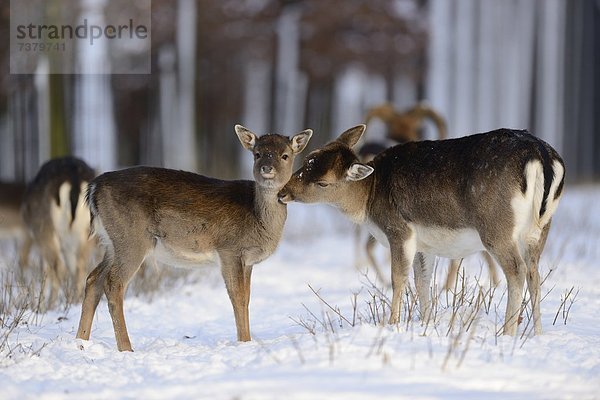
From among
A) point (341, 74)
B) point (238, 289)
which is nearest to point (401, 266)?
point (238, 289)

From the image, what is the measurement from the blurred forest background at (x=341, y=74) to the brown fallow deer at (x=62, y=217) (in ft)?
63.4

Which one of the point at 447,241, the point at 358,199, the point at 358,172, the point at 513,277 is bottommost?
the point at 513,277

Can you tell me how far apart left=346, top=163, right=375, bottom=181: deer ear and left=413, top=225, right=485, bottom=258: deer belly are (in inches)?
26.7

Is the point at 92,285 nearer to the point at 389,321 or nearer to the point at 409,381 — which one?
the point at 389,321

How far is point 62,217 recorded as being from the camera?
12109 millimetres

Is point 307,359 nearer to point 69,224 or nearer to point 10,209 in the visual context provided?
point 69,224

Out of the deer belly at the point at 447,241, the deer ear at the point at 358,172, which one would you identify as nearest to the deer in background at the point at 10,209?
the deer ear at the point at 358,172

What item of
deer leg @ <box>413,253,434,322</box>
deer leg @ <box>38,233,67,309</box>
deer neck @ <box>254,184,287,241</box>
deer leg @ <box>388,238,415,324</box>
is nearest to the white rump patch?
deer leg @ <box>38,233,67,309</box>

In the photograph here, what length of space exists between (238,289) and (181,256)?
23.7 inches

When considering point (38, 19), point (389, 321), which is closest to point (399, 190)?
point (389, 321)

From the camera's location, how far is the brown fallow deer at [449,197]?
298 inches

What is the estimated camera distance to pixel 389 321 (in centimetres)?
782

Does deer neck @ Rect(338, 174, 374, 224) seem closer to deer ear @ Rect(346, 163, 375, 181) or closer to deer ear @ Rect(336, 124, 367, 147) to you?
deer ear @ Rect(346, 163, 375, 181)

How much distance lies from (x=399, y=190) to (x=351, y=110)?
124ft
